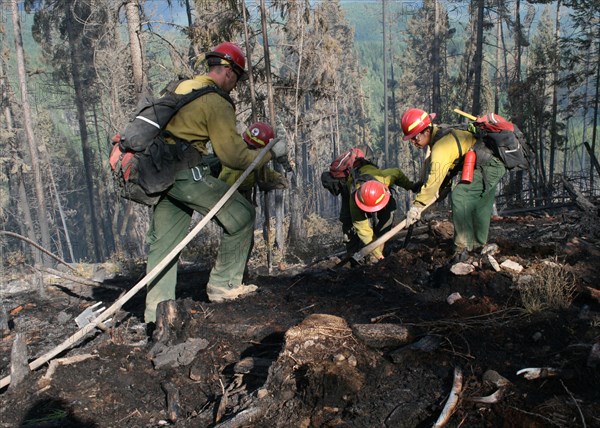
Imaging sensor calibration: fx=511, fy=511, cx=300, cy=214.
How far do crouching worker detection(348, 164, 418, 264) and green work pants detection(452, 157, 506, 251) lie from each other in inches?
30.5

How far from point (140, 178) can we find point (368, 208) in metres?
2.85

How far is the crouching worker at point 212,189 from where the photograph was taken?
461cm

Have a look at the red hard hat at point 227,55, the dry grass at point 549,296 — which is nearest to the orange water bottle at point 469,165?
the dry grass at point 549,296

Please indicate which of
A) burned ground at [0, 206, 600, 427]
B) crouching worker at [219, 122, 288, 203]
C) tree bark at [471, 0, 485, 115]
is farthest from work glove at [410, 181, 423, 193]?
tree bark at [471, 0, 485, 115]

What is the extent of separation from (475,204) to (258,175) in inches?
104

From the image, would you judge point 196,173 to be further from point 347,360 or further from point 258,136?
point 347,360

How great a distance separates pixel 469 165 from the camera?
6.02 m

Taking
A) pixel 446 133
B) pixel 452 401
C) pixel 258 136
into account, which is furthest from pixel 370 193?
pixel 452 401

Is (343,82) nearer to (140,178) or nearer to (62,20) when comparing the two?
(62,20)

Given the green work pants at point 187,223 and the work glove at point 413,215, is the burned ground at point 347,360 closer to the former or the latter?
the green work pants at point 187,223

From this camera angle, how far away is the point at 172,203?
5.05 metres

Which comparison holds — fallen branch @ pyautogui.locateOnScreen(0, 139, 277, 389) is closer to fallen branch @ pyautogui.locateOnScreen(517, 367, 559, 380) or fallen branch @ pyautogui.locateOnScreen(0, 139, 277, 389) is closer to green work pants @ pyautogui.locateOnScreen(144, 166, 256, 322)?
green work pants @ pyautogui.locateOnScreen(144, 166, 256, 322)

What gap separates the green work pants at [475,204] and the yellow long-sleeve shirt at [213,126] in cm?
281

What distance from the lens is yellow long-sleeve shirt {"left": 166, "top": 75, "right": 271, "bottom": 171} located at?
4.57 metres
